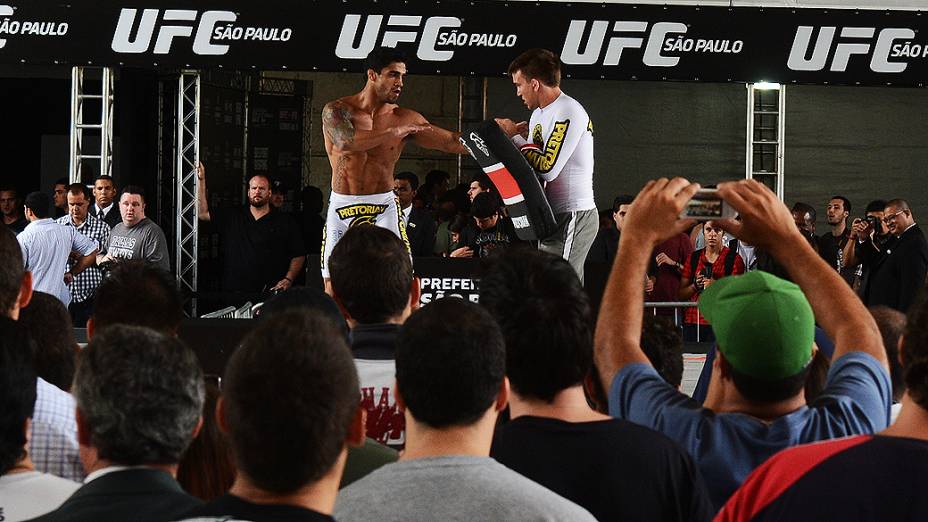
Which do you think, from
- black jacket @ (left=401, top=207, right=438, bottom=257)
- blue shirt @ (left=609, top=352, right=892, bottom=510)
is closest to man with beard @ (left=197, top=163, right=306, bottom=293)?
black jacket @ (left=401, top=207, right=438, bottom=257)

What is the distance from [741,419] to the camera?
7.28 feet

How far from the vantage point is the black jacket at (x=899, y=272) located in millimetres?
9047

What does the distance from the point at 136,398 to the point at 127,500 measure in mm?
154

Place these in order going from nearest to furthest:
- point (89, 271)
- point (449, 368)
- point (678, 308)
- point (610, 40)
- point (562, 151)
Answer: point (449, 368), point (562, 151), point (678, 308), point (610, 40), point (89, 271)

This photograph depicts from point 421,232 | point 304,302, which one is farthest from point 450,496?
point 421,232

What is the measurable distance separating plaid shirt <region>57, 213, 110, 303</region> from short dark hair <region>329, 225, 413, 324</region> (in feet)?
22.7

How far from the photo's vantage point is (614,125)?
555 inches

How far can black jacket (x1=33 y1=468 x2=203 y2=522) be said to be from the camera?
1.80 m

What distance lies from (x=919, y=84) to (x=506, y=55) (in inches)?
135

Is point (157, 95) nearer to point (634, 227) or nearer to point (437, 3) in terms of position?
point (437, 3)

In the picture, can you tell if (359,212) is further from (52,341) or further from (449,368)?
(449,368)

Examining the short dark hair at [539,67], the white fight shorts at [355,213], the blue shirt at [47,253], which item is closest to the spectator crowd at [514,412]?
the short dark hair at [539,67]

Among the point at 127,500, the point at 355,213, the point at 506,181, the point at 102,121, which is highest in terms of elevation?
the point at 102,121

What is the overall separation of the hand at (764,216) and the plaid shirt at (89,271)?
27.3 feet
